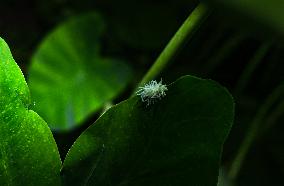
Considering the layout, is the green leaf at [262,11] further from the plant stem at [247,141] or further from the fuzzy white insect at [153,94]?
the plant stem at [247,141]

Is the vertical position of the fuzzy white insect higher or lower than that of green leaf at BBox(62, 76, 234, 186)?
higher

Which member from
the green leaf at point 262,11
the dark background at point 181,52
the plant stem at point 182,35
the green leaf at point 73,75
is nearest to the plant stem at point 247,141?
the dark background at point 181,52

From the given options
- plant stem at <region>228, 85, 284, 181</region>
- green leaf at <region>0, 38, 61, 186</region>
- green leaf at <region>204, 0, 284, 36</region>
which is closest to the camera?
green leaf at <region>204, 0, 284, 36</region>

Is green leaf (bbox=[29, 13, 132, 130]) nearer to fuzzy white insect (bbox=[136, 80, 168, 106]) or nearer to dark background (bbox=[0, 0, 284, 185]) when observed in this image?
dark background (bbox=[0, 0, 284, 185])

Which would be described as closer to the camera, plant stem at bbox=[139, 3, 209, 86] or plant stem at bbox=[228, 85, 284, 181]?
plant stem at bbox=[139, 3, 209, 86]

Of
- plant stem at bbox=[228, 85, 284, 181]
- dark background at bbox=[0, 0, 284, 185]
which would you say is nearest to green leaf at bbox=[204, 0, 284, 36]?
plant stem at bbox=[228, 85, 284, 181]
